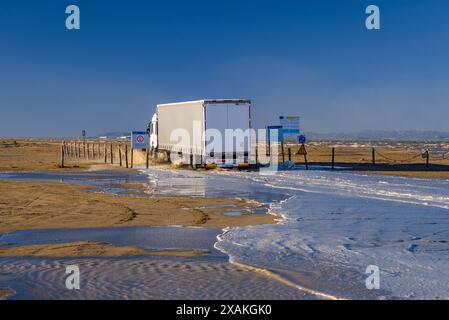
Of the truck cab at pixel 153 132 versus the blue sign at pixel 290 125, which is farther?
the truck cab at pixel 153 132

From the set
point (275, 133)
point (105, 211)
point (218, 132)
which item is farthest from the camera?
point (275, 133)

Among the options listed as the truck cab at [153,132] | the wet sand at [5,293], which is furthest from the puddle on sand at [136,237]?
the truck cab at [153,132]

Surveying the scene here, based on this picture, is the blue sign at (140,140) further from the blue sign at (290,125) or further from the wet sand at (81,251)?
the wet sand at (81,251)

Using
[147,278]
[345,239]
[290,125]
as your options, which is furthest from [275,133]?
[147,278]

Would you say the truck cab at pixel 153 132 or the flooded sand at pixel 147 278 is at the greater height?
the truck cab at pixel 153 132

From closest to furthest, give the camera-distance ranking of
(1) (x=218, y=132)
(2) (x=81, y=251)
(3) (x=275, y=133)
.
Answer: (2) (x=81, y=251) → (1) (x=218, y=132) → (3) (x=275, y=133)

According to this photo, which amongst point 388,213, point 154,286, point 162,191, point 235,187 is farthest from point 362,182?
point 154,286

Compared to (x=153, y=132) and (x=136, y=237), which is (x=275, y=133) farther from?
(x=136, y=237)

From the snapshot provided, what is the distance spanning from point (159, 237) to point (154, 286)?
4.38 m

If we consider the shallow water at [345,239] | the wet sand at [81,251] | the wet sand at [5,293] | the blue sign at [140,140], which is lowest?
the shallow water at [345,239]

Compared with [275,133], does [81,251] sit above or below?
below

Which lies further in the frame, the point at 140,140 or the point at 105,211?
the point at 140,140

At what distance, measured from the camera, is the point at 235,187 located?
2675 cm
